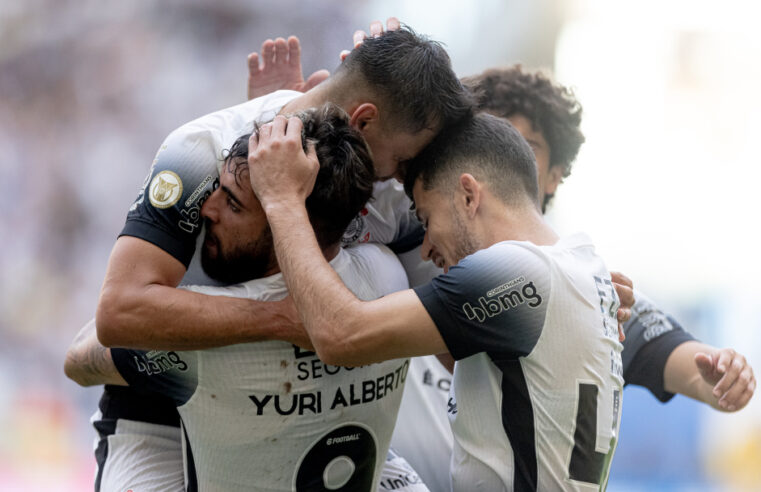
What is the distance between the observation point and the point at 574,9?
7.90m

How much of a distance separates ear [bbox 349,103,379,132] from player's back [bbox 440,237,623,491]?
60 centimetres

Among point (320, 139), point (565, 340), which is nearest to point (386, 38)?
point (320, 139)

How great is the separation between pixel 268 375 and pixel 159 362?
328 mm

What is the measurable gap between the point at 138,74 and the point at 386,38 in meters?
5.66

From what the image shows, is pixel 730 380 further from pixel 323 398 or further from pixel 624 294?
pixel 323 398

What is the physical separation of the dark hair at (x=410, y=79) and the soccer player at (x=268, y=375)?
0.22m

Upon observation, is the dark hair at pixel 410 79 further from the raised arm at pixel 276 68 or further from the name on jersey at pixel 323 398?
the raised arm at pixel 276 68

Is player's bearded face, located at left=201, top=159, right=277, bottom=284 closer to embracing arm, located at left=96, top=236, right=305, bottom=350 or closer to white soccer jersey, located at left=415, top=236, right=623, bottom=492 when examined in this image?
embracing arm, located at left=96, top=236, right=305, bottom=350

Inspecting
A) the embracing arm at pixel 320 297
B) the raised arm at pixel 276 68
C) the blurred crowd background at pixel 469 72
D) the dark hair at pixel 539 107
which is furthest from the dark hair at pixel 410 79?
the blurred crowd background at pixel 469 72

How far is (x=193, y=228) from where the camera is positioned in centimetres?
223

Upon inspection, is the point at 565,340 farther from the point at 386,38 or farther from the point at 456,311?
the point at 386,38

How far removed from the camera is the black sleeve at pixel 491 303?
7.00ft

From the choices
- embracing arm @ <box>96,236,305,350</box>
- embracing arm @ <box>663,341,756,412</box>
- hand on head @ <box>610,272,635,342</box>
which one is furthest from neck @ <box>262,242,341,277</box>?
embracing arm @ <box>663,341,756,412</box>

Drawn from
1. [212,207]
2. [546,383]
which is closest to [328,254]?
[212,207]
